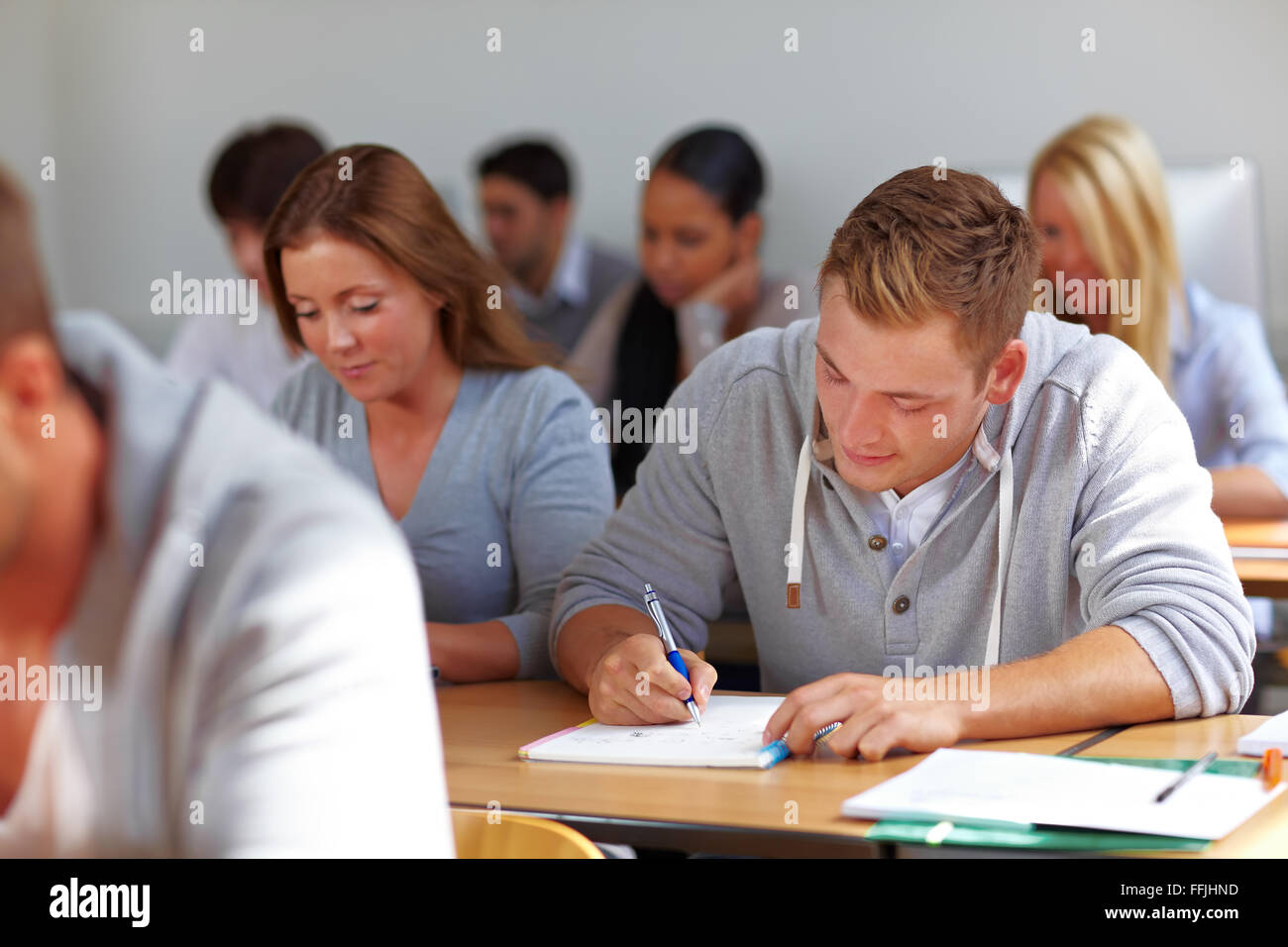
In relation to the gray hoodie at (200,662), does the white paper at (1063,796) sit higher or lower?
lower

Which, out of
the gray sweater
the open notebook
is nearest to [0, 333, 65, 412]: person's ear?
the open notebook

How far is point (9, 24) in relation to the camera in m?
4.88

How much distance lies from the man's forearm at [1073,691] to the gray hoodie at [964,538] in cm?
3

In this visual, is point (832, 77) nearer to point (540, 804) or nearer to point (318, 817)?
point (540, 804)

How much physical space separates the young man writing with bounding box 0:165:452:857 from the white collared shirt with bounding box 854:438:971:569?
3.37 feet

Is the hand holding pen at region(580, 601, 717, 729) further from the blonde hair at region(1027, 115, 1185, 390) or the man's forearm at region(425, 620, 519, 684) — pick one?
the blonde hair at region(1027, 115, 1185, 390)

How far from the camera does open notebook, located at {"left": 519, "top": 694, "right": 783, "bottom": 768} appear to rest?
1279 millimetres

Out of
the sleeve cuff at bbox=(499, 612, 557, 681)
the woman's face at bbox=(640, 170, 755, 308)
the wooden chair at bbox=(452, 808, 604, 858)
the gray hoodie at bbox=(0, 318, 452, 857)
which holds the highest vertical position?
the woman's face at bbox=(640, 170, 755, 308)

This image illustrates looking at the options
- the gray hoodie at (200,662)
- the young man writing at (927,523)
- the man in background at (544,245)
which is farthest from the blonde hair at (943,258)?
the man in background at (544,245)

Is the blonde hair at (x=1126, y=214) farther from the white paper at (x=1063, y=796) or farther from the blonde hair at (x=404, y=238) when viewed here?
the white paper at (x=1063, y=796)

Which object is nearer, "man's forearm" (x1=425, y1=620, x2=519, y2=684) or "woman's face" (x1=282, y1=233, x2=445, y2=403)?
"man's forearm" (x1=425, y1=620, x2=519, y2=684)

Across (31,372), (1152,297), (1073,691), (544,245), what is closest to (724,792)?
(1073,691)

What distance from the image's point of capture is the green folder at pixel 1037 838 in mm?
1008

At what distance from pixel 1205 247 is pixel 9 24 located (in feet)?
13.2
